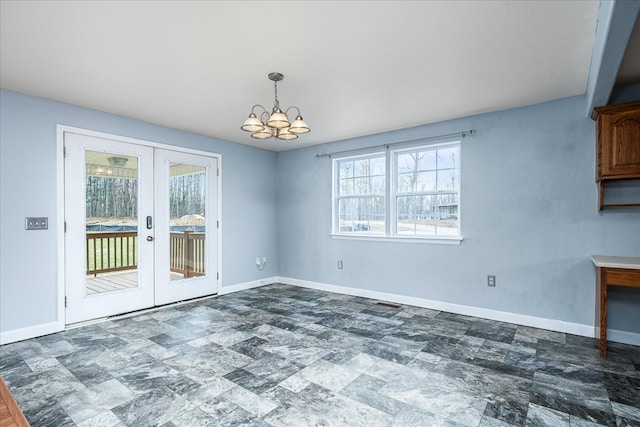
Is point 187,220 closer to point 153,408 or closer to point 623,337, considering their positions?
point 153,408

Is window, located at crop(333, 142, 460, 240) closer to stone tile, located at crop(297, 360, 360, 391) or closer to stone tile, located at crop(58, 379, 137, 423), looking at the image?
stone tile, located at crop(297, 360, 360, 391)

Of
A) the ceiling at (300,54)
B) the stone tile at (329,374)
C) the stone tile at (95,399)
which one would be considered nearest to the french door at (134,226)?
the ceiling at (300,54)

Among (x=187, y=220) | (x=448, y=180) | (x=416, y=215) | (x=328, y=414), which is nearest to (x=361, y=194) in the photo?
(x=416, y=215)

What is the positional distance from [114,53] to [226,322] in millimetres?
2841

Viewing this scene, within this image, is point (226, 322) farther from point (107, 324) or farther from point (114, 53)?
point (114, 53)

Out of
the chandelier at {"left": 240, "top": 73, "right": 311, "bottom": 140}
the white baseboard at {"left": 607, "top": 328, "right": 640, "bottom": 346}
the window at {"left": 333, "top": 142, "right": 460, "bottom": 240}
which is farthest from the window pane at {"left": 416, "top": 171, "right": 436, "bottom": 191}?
the white baseboard at {"left": 607, "top": 328, "right": 640, "bottom": 346}

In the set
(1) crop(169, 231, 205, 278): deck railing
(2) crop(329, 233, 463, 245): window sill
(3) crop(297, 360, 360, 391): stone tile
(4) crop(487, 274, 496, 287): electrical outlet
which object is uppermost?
(2) crop(329, 233, 463, 245): window sill

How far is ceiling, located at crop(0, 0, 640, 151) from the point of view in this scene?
2.05 meters

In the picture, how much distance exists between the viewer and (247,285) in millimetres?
5578

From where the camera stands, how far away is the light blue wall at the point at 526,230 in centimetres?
336

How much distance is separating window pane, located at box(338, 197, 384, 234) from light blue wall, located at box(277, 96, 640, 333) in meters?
A: 0.33

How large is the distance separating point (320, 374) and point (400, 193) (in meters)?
2.87

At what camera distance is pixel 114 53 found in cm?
255

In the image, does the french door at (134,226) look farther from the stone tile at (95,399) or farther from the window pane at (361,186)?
the window pane at (361,186)
